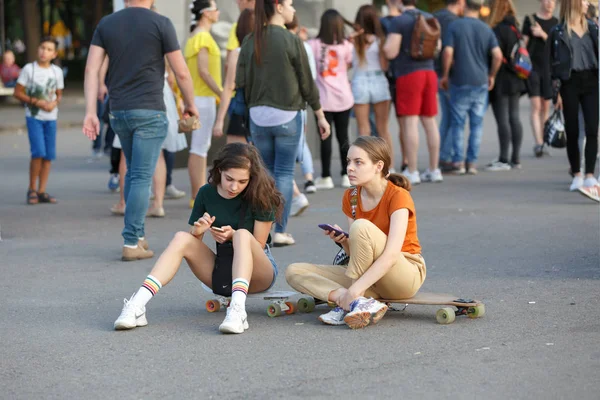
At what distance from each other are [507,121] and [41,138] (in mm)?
5737

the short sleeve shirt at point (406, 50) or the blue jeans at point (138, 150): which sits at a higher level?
the short sleeve shirt at point (406, 50)

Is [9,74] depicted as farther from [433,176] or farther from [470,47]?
[433,176]

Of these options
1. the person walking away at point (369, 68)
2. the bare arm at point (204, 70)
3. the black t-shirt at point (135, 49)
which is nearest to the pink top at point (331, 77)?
the person walking away at point (369, 68)

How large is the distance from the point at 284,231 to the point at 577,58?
3541mm

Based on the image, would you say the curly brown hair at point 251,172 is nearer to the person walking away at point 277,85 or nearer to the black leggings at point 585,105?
the person walking away at point 277,85

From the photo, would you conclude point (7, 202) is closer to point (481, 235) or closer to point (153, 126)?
point (153, 126)

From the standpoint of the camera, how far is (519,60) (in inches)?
529

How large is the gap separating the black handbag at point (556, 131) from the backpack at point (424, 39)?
5.79 feet

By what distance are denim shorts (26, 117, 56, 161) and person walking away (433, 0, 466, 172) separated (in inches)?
190

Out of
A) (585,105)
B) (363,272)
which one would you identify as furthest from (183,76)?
(585,105)

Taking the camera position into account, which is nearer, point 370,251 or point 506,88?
point 370,251

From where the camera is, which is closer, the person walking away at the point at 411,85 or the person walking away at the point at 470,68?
the person walking away at the point at 411,85

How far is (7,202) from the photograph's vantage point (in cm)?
1178

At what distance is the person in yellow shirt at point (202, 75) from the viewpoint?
417 inches
